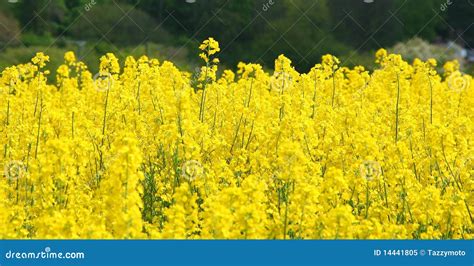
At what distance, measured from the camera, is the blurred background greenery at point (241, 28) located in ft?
61.2

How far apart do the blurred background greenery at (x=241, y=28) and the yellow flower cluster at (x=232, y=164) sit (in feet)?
31.2

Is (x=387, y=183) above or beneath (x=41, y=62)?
beneath

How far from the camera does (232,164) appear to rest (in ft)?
22.7

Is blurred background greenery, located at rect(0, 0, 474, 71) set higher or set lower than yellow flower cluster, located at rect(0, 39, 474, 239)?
higher

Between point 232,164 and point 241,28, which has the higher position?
point 241,28

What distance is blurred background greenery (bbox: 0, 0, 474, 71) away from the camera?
61.2 ft

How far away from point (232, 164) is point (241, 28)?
12205 millimetres

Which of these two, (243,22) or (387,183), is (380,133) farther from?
(243,22)

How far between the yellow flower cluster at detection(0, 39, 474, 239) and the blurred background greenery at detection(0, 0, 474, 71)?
31.2 feet

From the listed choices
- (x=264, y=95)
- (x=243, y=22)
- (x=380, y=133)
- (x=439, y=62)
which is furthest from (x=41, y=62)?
(x=439, y=62)

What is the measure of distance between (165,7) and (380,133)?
12.4 m

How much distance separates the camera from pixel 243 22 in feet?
62.3

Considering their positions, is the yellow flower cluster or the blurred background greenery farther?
the blurred background greenery

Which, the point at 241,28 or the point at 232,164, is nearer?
the point at 232,164
